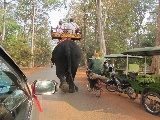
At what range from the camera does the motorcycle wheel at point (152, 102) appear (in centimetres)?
644

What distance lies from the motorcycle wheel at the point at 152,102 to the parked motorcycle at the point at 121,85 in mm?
2161

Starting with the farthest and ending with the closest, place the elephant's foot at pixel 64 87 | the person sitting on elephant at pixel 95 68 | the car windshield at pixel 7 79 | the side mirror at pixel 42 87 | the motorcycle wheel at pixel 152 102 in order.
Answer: the person sitting on elephant at pixel 95 68
the elephant's foot at pixel 64 87
the motorcycle wheel at pixel 152 102
the side mirror at pixel 42 87
the car windshield at pixel 7 79

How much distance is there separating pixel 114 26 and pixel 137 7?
24.0 ft

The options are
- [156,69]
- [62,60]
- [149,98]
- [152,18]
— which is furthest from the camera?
[152,18]

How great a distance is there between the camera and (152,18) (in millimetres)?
49875

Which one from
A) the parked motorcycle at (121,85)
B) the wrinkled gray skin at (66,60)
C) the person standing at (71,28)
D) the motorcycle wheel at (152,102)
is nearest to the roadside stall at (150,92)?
the motorcycle wheel at (152,102)

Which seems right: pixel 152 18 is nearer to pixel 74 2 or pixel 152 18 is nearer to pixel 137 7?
pixel 137 7

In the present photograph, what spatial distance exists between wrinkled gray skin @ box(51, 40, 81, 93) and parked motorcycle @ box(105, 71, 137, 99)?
79.5 inches

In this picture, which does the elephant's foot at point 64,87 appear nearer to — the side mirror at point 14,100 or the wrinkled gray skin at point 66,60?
the wrinkled gray skin at point 66,60

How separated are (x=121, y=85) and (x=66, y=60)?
256cm

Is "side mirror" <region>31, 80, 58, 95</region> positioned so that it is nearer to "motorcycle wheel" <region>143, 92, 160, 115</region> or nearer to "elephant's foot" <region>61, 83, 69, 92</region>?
"motorcycle wheel" <region>143, 92, 160, 115</region>

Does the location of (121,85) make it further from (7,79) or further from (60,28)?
(7,79)

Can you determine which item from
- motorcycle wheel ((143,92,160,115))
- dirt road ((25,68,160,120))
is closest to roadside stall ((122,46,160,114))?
motorcycle wheel ((143,92,160,115))

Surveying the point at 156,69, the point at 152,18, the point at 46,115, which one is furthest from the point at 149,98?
the point at 152,18
